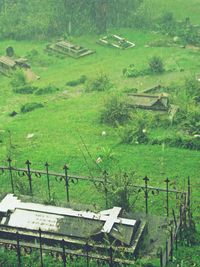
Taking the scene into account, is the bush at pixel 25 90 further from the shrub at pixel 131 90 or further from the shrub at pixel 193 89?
the shrub at pixel 193 89

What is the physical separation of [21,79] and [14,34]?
30.4 ft

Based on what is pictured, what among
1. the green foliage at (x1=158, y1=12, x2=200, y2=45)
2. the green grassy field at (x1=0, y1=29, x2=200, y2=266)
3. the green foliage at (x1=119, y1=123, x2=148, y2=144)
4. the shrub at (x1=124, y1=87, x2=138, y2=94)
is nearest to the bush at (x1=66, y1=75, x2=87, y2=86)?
the green grassy field at (x1=0, y1=29, x2=200, y2=266)

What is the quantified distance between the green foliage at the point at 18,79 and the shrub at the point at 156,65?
6535 mm

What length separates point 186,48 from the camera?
1358 inches

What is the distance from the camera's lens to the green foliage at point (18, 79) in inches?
1186

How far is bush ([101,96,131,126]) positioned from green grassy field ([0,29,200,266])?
0.37m

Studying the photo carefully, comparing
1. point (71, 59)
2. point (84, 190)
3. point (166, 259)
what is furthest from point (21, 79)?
point (166, 259)

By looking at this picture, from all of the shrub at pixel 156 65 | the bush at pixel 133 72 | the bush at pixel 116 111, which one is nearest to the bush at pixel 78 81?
the bush at pixel 133 72

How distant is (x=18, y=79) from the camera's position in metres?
30.5

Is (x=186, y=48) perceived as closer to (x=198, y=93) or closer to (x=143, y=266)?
(x=198, y=93)

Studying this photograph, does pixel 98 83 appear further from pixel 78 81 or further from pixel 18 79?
A: pixel 18 79

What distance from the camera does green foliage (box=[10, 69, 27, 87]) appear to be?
3012cm

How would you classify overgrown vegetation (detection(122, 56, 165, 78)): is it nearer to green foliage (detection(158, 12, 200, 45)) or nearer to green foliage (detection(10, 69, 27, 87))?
green foliage (detection(10, 69, 27, 87))

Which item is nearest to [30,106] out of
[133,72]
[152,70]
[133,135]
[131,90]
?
[131,90]
